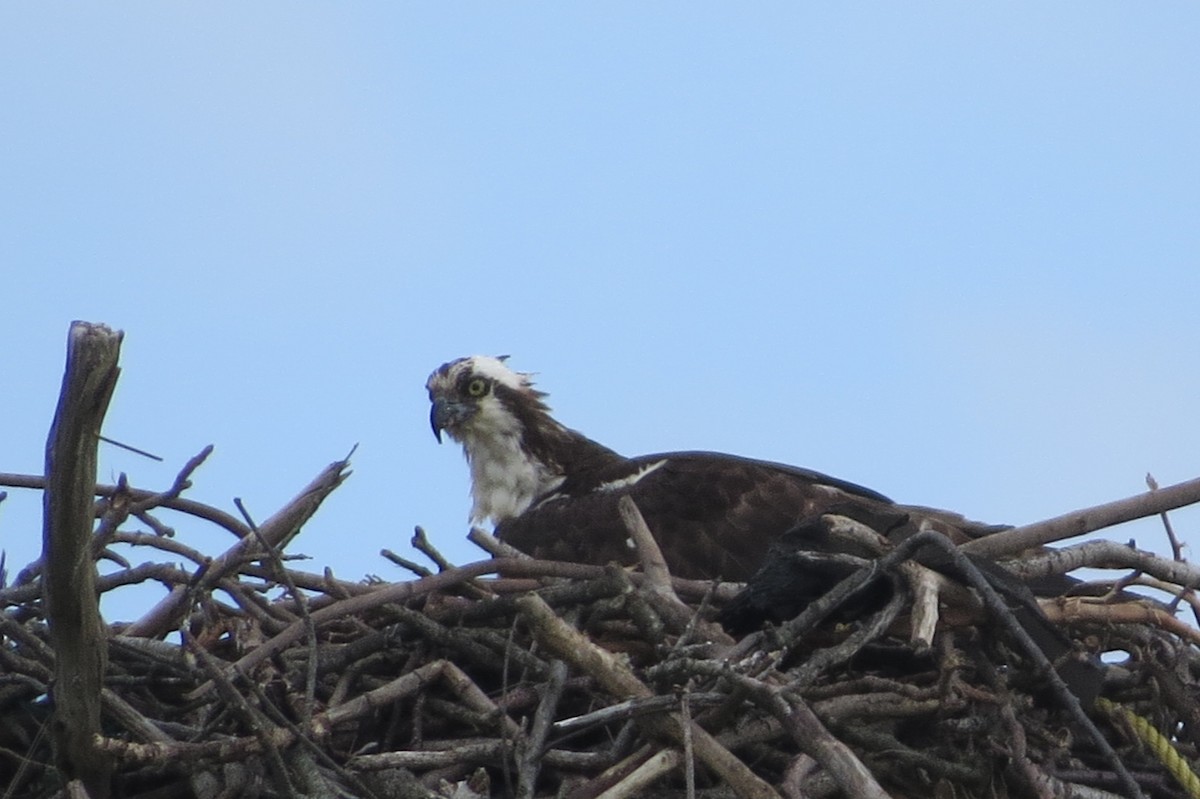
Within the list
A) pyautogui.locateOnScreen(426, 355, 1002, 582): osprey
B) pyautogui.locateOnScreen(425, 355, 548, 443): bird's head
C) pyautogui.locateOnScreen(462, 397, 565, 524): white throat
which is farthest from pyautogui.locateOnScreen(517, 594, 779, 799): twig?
pyautogui.locateOnScreen(425, 355, 548, 443): bird's head

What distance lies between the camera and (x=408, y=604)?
4.91 meters

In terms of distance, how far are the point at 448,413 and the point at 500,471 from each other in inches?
15.5

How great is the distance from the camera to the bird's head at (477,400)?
7.47m

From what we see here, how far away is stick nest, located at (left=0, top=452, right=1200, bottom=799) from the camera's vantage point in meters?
4.09

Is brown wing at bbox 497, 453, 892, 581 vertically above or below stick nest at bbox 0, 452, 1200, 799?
above

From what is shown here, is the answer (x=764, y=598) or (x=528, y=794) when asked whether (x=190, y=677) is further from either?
(x=764, y=598)

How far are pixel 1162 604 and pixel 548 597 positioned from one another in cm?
164

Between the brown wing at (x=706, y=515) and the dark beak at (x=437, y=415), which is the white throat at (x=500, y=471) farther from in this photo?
the brown wing at (x=706, y=515)

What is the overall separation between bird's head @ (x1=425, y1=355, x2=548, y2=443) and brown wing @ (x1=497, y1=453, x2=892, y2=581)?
1251 millimetres

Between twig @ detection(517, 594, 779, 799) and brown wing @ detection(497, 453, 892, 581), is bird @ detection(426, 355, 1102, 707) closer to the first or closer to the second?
brown wing @ detection(497, 453, 892, 581)

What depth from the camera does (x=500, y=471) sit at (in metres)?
7.34

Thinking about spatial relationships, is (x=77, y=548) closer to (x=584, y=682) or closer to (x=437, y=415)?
(x=584, y=682)

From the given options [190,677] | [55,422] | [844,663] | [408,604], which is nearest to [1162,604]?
[844,663]

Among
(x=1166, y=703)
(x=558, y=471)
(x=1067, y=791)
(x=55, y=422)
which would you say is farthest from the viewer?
(x=558, y=471)
